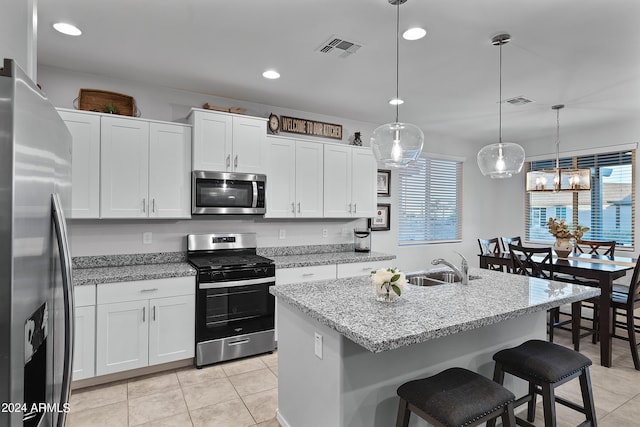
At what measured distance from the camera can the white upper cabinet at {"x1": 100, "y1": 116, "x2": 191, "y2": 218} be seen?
3156 mm

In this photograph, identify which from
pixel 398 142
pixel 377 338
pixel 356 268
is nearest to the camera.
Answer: pixel 377 338

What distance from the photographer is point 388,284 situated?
195 cm

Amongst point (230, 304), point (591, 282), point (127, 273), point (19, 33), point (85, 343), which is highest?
point (19, 33)

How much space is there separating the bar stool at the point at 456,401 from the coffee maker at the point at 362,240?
2959 millimetres

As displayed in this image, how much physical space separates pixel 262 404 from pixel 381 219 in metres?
3.14

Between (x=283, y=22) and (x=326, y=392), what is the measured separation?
7.60ft

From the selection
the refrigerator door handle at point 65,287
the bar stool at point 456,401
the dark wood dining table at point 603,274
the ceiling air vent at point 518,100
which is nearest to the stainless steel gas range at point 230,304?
the bar stool at point 456,401

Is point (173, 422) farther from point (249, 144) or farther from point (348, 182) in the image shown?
point (348, 182)

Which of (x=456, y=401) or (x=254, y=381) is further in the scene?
(x=254, y=381)

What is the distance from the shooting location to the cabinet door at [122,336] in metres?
2.88

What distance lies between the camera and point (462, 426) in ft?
4.83

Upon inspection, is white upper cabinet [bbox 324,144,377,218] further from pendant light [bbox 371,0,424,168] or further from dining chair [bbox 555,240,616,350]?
dining chair [bbox 555,240,616,350]

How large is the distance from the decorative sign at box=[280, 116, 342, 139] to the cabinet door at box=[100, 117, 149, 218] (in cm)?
159

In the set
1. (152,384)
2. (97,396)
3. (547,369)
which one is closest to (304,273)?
(152,384)
